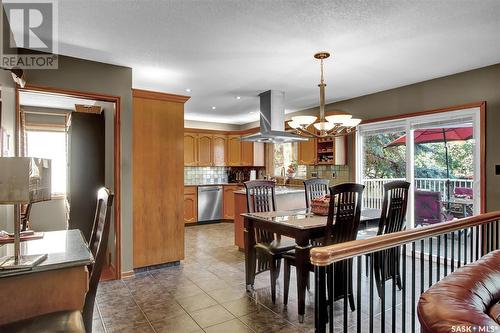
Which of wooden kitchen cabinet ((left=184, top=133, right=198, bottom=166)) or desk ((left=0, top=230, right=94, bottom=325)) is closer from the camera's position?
desk ((left=0, top=230, right=94, bottom=325))

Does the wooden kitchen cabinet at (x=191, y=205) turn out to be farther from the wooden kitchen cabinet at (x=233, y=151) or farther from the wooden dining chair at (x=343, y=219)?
the wooden dining chair at (x=343, y=219)

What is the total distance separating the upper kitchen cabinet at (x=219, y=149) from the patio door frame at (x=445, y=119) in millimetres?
3479

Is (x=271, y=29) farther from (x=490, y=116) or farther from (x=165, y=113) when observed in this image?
(x=490, y=116)

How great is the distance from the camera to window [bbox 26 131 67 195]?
218 inches

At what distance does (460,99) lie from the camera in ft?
12.7

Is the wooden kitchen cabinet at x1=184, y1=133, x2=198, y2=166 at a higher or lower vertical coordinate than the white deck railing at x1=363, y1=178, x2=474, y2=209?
higher

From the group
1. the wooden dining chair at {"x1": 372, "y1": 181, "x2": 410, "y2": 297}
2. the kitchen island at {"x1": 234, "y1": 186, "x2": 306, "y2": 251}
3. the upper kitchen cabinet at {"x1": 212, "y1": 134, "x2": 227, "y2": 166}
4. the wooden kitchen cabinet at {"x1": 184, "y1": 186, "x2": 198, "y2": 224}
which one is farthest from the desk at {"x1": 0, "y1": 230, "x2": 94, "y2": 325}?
the upper kitchen cabinet at {"x1": 212, "y1": 134, "x2": 227, "y2": 166}

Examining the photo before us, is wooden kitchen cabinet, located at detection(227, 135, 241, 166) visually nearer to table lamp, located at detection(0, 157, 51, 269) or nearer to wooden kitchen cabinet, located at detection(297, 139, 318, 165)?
wooden kitchen cabinet, located at detection(297, 139, 318, 165)

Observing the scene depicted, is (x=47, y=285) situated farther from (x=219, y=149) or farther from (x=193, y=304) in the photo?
(x=219, y=149)

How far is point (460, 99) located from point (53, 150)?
6814 millimetres

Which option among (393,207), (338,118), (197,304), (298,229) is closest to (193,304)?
(197,304)

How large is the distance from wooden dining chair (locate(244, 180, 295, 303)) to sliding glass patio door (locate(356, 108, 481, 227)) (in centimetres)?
238

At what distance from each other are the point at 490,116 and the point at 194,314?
4046 millimetres

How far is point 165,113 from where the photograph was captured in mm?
3865
